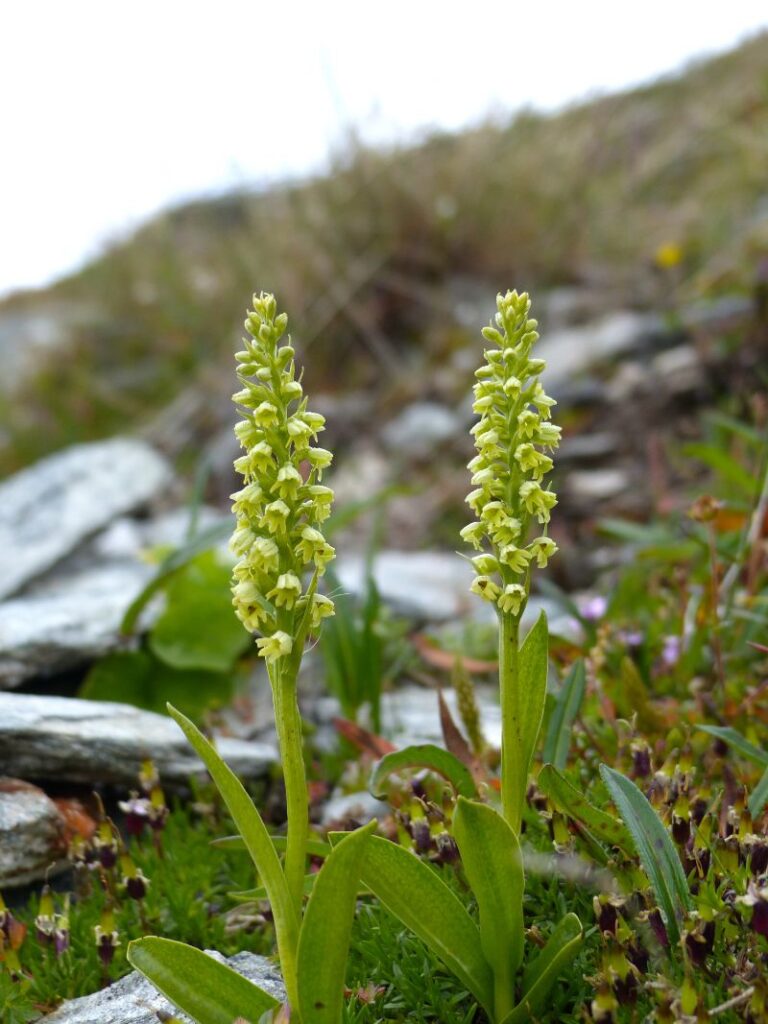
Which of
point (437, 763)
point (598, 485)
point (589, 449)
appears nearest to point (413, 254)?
point (589, 449)

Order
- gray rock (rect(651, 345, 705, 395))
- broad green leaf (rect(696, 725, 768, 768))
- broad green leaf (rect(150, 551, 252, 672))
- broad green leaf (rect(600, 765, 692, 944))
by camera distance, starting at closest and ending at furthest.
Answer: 1. broad green leaf (rect(600, 765, 692, 944))
2. broad green leaf (rect(696, 725, 768, 768))
3. broad green leaf (rect(150, 551, 252, 672))
4. gray rock (rect(651, 345, 705, 395))

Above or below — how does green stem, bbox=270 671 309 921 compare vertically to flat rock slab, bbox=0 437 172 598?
below

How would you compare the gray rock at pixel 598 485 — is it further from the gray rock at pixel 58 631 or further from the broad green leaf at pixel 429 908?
the broad green leaf at pixel 429 908

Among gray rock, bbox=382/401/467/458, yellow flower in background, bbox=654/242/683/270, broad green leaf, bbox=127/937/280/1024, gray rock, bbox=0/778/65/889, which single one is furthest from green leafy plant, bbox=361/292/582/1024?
yellow flower in background, bbox=654/242/683/270

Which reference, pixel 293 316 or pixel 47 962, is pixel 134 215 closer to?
pixel 293 316

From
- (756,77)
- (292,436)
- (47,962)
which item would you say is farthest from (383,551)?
(756,77)

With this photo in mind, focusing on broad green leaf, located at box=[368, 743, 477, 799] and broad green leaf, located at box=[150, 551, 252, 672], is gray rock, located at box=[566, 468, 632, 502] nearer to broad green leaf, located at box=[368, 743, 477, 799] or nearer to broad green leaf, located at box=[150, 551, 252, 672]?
broad green leaf, located at box=[150, 551, 252, 672]

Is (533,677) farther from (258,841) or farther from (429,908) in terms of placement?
(258,841)
